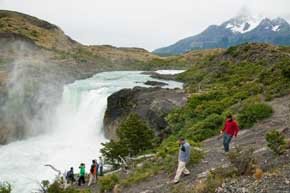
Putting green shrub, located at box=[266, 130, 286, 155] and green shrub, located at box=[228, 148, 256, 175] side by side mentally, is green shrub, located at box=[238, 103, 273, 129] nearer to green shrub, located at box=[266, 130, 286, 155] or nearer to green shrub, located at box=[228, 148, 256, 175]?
green shrub, located at box=[266, 130, 286, 155]

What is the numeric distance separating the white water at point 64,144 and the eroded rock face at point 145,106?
233 centimetres

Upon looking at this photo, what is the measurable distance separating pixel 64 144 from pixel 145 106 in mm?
10423

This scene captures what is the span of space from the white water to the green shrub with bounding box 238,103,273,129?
15.0 m

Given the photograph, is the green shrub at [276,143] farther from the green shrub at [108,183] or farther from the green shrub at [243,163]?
the green shrub at [108,183]

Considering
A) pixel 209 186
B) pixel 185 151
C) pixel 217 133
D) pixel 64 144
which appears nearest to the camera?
pixel 209 186

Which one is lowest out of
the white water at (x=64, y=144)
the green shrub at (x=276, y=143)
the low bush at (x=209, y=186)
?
the white water at (x=64, y=144)

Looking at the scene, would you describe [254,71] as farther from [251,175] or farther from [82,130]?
Result: [251,175]

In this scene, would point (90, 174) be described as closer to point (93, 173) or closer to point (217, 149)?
point (93, 173)

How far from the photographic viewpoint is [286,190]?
12055mm

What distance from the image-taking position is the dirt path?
678 inches

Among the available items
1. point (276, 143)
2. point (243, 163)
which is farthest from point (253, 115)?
point (243, 163)

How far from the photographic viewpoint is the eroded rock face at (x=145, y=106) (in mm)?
35906

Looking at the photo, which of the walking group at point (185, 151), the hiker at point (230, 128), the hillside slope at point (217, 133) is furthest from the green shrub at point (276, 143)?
the walking group at point (185, 151)

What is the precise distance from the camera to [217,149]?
67.3 feet
